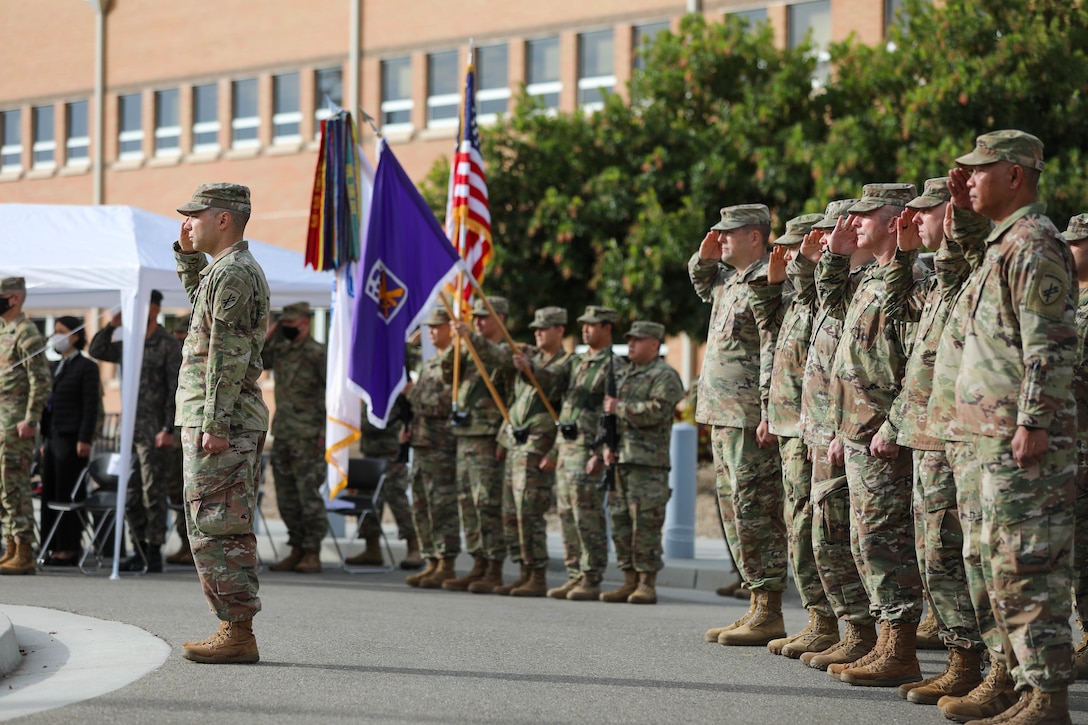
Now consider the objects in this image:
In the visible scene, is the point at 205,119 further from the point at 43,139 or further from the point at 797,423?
the point at 797,423

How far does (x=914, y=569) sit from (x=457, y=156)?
7.80 m

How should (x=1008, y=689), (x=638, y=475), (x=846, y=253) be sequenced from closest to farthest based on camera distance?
(x=1008, y=689) < (x=846, y=253) < (x=638, y=475)

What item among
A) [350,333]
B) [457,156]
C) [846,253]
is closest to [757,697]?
[846,253]

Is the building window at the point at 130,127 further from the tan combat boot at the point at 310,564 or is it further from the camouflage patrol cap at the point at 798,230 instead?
the camouflage patrol cap at the point at 798,230

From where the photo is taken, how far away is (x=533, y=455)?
12008 mm

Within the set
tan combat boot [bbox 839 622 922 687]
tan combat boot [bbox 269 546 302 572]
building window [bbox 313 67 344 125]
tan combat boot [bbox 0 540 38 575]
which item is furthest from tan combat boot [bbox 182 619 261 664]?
building window [bbox 313 67 344 125]

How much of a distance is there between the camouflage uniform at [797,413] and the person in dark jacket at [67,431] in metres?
7.02

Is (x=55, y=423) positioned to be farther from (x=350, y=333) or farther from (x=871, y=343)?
(x=871, y=343)

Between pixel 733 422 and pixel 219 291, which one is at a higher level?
pixel 219 291

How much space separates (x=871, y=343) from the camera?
7.43 metres

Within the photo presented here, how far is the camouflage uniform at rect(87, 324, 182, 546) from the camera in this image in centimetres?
1285

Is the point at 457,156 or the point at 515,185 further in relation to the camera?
the point at 515,185

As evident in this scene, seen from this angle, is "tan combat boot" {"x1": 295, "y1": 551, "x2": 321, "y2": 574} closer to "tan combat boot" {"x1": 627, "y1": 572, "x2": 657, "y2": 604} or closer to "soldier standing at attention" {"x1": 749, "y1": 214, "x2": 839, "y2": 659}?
"tan combat boot" {"x1": 627, "y1": 572, "x2": 657, "y2": 604}

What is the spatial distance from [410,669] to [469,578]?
5.19 m
